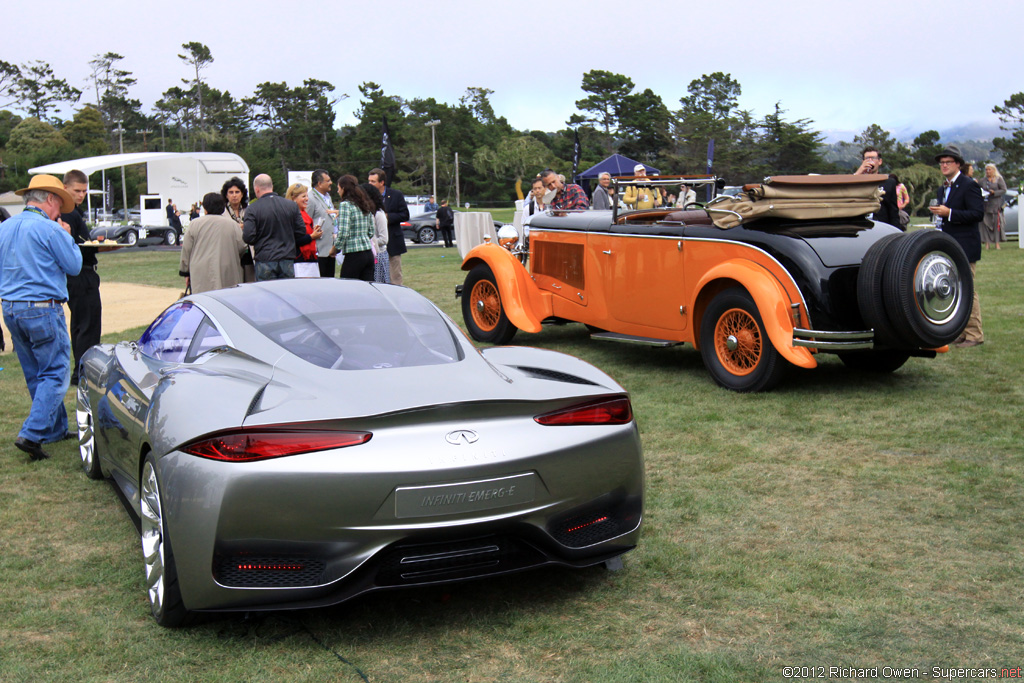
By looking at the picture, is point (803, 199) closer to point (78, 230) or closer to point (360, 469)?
point (360, 469)

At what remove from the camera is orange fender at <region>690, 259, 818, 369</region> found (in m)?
6.82

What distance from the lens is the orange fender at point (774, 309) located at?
22.4 feet

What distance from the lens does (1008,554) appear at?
13.1 feet

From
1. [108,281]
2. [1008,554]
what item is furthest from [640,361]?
[108,281]

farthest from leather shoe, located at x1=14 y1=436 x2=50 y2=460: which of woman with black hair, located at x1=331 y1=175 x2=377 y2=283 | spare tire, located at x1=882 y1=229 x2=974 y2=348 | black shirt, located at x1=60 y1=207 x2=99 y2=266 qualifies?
spare tire, located at x1=882 y1=229 x2=974 y2=348

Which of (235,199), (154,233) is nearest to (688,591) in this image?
(235,199)

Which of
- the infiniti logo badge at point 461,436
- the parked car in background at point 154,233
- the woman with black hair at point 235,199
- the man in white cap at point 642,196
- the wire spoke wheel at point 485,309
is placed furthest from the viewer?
the parked car in background at point 154,233

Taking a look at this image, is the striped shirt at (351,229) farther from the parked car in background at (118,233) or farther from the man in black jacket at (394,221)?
the parked car in background at (118,233)

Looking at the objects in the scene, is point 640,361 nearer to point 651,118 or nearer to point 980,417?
point 980,417

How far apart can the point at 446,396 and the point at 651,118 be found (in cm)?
9173

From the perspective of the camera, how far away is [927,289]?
21.6ft

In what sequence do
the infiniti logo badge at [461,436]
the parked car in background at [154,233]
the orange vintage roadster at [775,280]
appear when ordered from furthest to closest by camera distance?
the parked car in background at [154,233]
the orange vintage roadster at [775,280]
the infiniti logo badge at [461,436]

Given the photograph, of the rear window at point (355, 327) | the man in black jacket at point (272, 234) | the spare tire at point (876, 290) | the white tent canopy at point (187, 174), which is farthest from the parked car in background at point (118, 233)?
the rear window at point (355, 327)

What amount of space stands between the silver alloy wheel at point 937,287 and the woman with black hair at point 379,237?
5.87 meters
